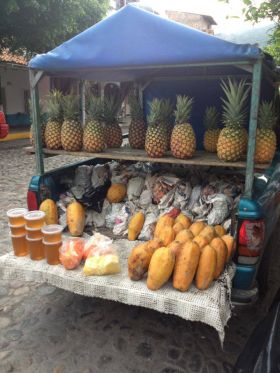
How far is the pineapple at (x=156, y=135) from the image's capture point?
3.21 meters

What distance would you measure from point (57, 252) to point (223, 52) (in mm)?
1911

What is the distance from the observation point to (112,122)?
12.4 ft

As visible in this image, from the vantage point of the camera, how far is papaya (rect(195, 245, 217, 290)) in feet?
7.59

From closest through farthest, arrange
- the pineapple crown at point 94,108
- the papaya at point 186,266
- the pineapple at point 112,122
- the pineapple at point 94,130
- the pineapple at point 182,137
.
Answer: the papaya at point 186,266 → the pineapple at point 182,137 → the pineapple at point 94,130 → the pineapple crown at point 94,108 → the pineapple at point 112,122

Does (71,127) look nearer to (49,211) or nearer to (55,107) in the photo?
(55,107)

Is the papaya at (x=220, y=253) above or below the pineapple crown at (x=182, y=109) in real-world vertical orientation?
below

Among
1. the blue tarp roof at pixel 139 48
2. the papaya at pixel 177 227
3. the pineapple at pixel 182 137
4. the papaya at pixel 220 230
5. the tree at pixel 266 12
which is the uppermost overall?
the tree at pixel 266 12

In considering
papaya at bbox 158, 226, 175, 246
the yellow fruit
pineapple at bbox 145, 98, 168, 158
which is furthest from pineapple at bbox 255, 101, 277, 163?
the yellow fruit

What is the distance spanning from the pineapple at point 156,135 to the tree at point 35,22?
28.4 ft

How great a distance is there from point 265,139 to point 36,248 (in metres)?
2.04

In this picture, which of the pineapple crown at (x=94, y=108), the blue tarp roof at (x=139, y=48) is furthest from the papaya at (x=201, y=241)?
the pineapple crown at (x=94, y=108)

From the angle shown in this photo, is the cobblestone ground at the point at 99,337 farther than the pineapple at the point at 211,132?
No

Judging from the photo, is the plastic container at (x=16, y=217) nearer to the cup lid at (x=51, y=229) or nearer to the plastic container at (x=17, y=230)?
the plastic container at (x=17, y=230)

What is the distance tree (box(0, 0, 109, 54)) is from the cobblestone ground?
930 cm
